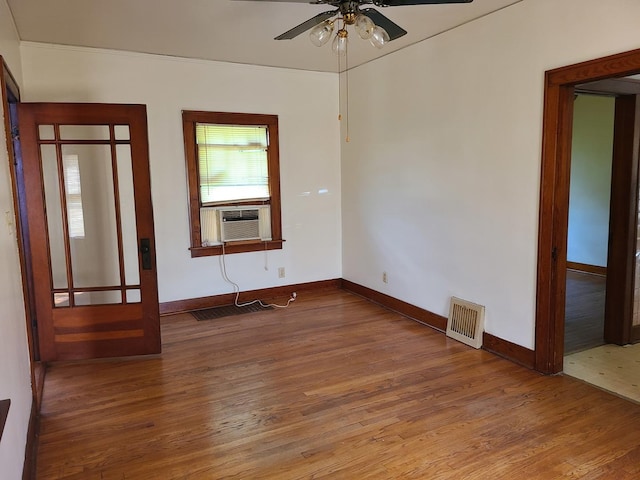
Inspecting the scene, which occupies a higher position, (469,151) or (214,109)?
(214,109)

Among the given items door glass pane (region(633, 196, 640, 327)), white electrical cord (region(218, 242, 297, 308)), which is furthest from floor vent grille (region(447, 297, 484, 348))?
white electrical cord (region(218, 242, 297, 308))

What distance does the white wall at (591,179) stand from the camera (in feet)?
20.7

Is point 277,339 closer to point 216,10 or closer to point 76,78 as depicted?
point 216,10

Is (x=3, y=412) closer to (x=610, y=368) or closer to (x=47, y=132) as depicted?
(x=47, y=132)

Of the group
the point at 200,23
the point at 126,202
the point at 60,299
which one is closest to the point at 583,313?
the point at 200,23

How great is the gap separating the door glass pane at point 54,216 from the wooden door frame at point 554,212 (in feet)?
11.8

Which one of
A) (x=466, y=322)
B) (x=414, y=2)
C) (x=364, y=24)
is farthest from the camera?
(x=466, y=322)

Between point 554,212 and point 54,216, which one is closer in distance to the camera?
point 554,212

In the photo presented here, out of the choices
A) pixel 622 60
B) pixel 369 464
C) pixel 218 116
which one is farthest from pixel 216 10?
pixel 369 464

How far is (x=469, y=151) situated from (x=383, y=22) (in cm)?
146

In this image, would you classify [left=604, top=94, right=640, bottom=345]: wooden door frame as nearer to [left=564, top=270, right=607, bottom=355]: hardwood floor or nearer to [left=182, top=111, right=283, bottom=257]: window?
[left=564, top=270, right=607, bottom=355]: hardwood floor

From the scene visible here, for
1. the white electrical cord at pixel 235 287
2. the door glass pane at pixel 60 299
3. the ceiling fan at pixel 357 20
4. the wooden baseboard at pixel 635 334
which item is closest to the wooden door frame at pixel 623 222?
the wooden baseboard at pixel 635 334

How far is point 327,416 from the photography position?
9.09ft

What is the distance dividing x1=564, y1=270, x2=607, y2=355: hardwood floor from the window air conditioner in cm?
320
